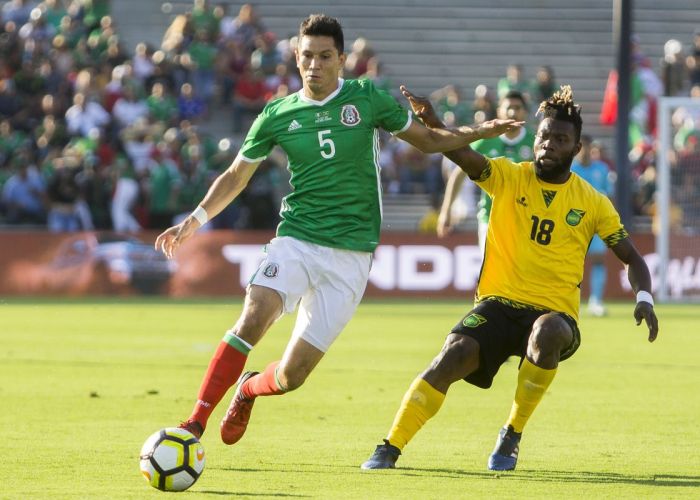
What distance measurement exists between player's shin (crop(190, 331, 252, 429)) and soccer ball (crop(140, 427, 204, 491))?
43cm

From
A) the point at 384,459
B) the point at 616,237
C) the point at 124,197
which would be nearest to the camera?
the point at 384,459

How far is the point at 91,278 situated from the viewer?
2275 cm

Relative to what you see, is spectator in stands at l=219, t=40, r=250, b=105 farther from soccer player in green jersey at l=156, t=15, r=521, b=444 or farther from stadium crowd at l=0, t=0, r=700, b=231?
soccer player in green jersey at l=156, t=15, r=521, b=444

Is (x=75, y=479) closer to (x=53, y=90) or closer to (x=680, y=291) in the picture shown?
(x=680, y=291)

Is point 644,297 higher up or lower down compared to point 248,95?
higher up

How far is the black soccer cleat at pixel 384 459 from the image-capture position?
7.62 meters

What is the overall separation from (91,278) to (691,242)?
925 centimetres

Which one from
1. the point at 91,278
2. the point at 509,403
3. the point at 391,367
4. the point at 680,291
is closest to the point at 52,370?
the point at 391,367

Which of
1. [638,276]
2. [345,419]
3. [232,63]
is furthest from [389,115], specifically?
[232,63]

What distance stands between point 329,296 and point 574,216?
55.2 inches

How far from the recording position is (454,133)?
25.5 feet

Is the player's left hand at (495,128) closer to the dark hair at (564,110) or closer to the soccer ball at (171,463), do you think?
the dark hair at (564,110)

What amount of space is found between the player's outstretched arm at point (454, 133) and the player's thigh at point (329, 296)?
0.72 m

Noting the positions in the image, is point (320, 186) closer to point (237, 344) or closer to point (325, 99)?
point (325, 99)
